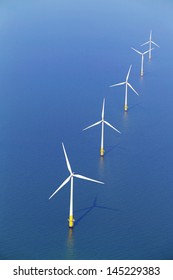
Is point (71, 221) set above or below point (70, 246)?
above

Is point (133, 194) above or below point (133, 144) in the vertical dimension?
below

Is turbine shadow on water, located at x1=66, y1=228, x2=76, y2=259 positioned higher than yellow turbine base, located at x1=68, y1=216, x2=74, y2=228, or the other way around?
yellow turbine base, located at x1=68, y1=216, x2=74, y2=228

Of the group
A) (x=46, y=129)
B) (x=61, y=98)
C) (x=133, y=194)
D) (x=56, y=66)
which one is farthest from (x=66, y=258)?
(x=56, y=66)

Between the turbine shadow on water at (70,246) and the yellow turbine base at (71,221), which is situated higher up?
the yellow turbine base at (71,221)

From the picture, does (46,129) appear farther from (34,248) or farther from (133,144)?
(34,248)

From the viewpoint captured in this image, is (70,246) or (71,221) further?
(71,221)

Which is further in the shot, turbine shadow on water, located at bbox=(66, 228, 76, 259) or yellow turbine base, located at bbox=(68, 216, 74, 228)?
yellow turbine base, located at bbox=(68, 216, 74, 228)

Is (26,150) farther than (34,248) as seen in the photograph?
Yes

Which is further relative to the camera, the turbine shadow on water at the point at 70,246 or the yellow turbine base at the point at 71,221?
the yellow turbine base at the point at 71,221
